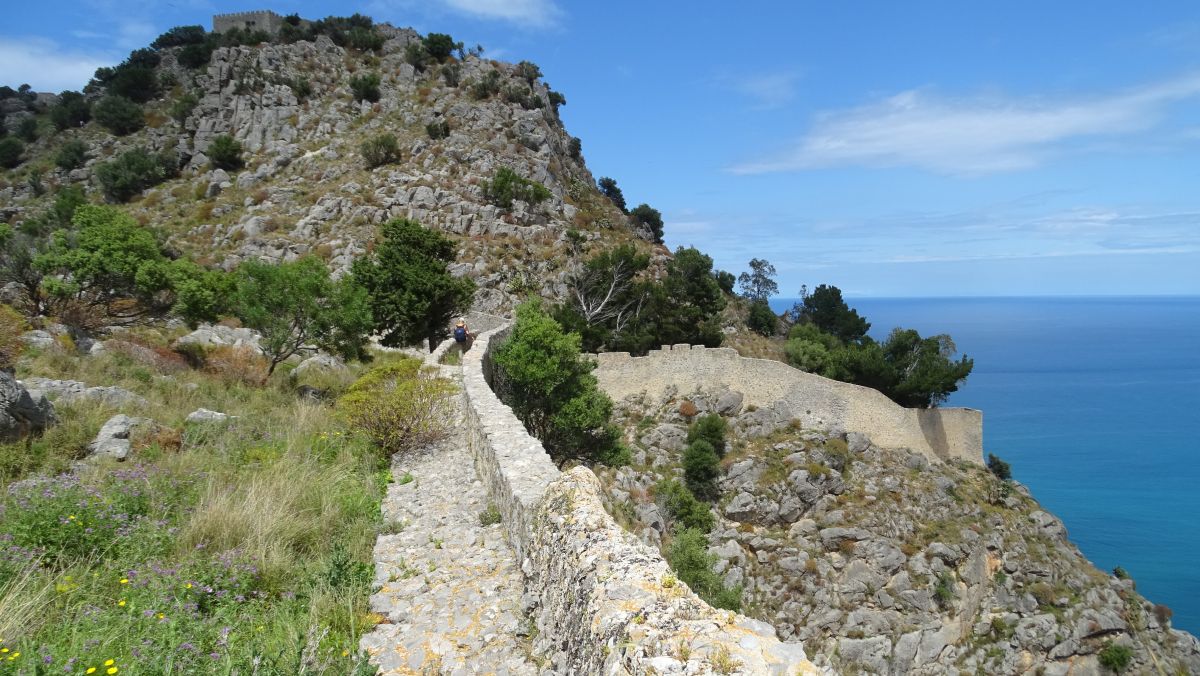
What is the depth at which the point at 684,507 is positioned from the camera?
21.6 meters

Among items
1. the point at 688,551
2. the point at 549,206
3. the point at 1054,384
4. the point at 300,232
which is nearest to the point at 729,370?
the point at 688,551

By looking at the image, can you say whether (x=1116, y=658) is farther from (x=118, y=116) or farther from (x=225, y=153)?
(x=118, y=116)

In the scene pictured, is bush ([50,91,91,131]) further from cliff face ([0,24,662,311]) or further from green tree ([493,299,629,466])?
green tree ([493,299,629,466])

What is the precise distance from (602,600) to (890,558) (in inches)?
813

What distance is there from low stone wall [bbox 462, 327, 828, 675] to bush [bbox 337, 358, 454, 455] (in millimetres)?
3768

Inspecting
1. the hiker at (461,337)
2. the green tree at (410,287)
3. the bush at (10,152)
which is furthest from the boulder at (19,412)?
the bush at (10,152)

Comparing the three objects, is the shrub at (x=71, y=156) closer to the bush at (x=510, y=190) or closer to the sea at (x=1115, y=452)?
the bush at (x=510, y=190)

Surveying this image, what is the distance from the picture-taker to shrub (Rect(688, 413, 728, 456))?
79.8ft

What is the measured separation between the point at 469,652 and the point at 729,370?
912 inches

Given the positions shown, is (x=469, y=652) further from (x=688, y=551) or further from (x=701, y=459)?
(x=701, y=459)

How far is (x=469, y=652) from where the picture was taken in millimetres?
4832

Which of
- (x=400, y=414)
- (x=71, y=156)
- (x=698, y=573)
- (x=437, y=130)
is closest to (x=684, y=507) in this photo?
(x=698, y=573)

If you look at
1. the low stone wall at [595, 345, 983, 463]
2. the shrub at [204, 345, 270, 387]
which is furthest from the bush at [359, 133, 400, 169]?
the shrub at [204, 345, 270, 387]

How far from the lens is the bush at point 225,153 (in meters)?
43.6
